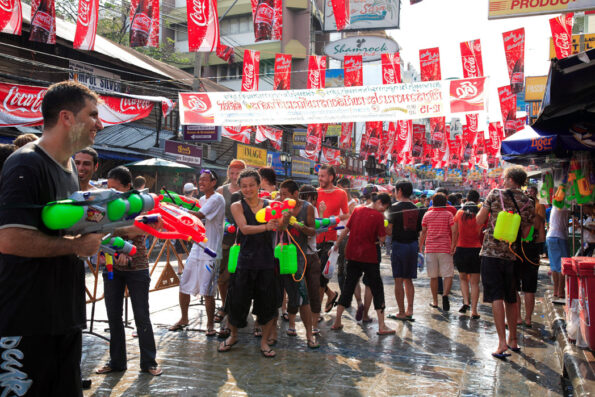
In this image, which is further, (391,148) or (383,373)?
(391,148)

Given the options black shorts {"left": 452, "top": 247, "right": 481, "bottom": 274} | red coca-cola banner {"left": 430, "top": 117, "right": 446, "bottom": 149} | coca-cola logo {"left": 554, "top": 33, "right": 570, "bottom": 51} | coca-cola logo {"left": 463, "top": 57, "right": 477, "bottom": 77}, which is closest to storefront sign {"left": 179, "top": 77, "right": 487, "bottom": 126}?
black shorts {"left": 452, "top": 247, "right": 481, "bottom": 274}

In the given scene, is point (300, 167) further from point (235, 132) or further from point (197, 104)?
point (197, 104)

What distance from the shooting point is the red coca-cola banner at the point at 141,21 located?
11.8 m

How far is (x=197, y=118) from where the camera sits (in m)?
9.88

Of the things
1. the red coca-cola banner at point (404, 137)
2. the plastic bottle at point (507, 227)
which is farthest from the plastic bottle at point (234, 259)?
the red coca-cola banner at point (404, 137)

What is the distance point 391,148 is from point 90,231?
2698 cm

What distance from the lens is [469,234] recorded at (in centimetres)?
750

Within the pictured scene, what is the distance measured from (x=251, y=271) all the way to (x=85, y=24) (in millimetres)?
9640

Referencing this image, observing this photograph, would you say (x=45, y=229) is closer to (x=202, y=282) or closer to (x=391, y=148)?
(x=202, y=282)

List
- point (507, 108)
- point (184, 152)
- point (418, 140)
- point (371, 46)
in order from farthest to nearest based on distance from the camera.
Answer: point (418, 140), point (371, 46), point (507, 108), point (184, 152)

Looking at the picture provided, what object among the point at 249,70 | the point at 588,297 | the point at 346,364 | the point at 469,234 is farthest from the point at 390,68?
the point at 346,364

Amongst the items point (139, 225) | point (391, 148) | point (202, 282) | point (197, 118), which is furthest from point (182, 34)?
point (139, 225)

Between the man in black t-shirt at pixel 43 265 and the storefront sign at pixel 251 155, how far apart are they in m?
19.6

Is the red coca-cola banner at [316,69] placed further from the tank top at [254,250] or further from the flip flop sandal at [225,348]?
the flip flop sandal at [225,348]
